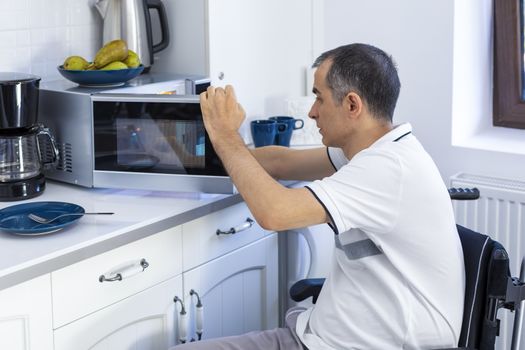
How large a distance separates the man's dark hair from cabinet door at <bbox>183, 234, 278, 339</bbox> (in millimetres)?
627

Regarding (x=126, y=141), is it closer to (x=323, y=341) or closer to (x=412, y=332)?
(x=323, y=341)

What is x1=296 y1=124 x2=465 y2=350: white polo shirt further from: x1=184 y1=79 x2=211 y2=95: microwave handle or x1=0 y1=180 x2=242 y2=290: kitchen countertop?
x1=184 y1=79 x2=211 y2=95: microwave handle

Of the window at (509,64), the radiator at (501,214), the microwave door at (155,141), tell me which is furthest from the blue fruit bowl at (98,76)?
the window at (509,64)

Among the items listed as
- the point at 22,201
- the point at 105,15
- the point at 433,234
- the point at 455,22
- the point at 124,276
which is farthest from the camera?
the point at 455,22

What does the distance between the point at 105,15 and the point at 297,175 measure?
32.3 inches

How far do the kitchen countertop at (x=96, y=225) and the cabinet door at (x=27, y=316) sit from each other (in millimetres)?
35

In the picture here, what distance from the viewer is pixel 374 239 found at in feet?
5.89

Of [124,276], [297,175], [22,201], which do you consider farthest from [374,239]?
[22,201]

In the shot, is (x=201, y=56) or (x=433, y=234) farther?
(x=201, y=56)

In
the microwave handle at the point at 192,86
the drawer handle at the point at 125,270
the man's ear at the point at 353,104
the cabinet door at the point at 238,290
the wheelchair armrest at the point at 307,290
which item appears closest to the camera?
the man's ear at the point at 353,104

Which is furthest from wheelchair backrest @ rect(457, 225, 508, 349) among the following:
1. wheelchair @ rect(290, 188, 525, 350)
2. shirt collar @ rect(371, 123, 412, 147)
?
shirt collar @ rect(371, 123, 412, 147)

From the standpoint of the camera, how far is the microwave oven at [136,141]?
2.16 metres

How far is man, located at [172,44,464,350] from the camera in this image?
1728 mm

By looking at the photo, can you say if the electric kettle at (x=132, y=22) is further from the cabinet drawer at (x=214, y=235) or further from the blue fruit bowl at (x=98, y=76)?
the cabinet drawer at (x=214, y=235)
